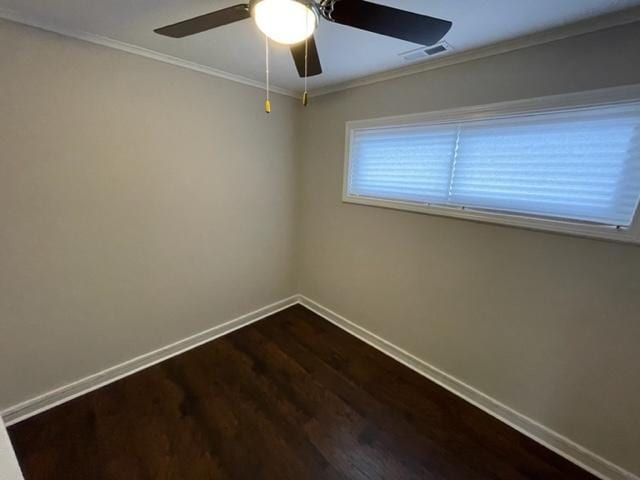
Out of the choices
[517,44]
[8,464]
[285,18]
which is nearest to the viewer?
[8,464]

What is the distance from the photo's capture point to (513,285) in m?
1.63

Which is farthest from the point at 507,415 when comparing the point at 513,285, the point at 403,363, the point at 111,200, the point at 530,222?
the point at 111,200

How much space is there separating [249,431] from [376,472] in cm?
75

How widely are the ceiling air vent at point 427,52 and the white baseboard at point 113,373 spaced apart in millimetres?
2466

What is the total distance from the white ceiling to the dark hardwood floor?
2212 mm

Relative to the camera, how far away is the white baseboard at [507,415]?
146 centimetres

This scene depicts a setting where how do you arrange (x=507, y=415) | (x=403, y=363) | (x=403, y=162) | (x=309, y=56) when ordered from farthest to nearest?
(x=403, y=363)
(x=403, y=162)
(x=507, y=415)
(x=309, y=56)

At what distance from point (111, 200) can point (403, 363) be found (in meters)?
2.46

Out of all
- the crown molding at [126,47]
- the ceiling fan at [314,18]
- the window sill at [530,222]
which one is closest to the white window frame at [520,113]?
the window sill at [530,222]

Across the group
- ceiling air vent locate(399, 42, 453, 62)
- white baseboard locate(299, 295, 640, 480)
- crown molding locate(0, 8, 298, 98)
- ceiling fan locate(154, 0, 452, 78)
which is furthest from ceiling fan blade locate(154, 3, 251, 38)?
white baseboard locate(299, 295, 640, 480)

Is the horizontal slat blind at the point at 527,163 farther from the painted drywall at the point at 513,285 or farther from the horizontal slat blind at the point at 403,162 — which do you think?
the painted drywall at the point at 513,285

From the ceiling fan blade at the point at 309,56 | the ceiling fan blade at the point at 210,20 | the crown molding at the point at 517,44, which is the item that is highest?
the crown molding at the point at 517,44

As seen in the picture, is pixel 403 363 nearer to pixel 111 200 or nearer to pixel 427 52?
pixel 427 52

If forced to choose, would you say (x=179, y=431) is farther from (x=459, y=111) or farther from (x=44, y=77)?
(x=459, y=111)
